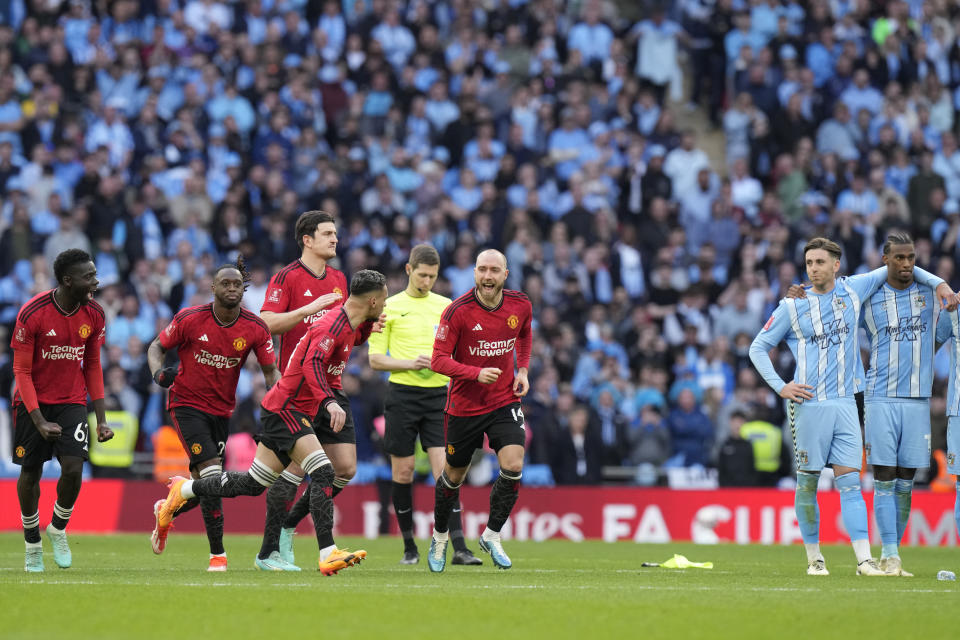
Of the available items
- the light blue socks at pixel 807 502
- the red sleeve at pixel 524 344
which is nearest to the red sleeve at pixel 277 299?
the red sleeve at pixel 524 344

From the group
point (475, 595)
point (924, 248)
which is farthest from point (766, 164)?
point (475, 595)

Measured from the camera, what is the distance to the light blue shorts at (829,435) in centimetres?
1224

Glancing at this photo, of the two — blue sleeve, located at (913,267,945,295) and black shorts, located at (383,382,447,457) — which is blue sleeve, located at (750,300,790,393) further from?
black shorts, located at (383,382,447,457)

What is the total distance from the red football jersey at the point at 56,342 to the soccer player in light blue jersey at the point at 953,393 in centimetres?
717

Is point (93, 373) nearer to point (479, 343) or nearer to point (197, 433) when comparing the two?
point (197, 433)

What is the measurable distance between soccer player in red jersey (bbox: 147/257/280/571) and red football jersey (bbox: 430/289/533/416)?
152 cm

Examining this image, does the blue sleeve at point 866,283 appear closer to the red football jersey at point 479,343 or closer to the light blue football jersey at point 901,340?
the light blue football jersey at point 901,340

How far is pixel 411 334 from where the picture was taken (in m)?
14.3

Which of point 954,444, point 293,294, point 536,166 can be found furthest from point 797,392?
point 536,166

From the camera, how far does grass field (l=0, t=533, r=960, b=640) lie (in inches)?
325

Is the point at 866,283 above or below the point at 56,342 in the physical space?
above

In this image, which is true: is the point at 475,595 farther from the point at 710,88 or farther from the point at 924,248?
the point at 710,88

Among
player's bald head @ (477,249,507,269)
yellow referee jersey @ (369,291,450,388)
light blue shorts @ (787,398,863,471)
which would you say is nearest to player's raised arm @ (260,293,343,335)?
player's bald head @ (477,249,507,269)

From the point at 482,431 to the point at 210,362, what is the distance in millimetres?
2363
